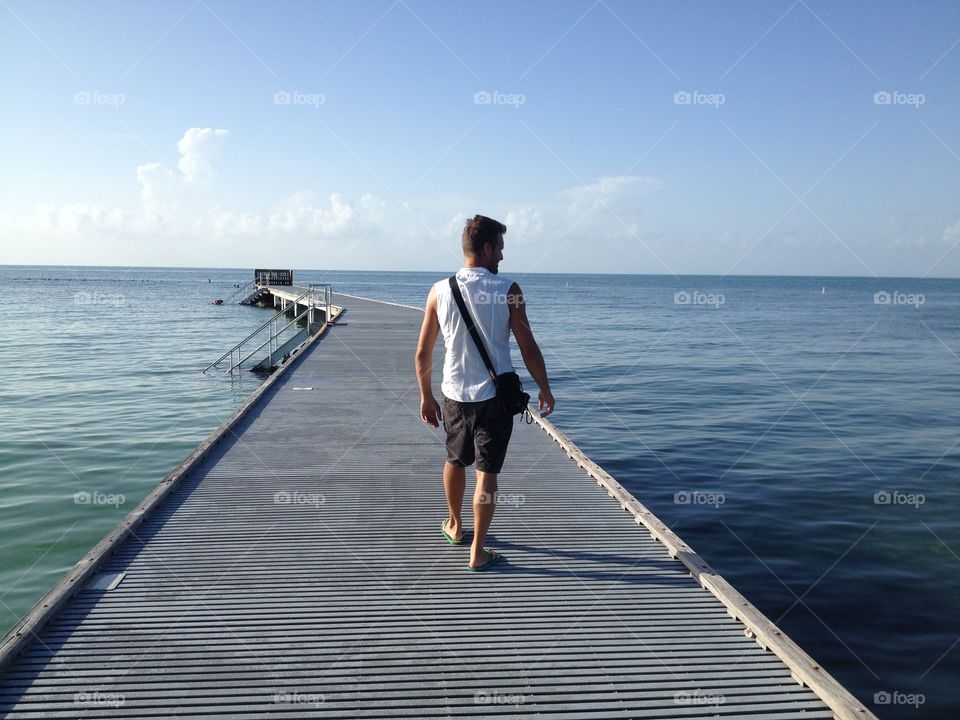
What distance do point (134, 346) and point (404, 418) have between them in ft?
66.3

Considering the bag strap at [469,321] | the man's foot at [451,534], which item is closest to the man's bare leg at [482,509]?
the man's foot at [451,534]

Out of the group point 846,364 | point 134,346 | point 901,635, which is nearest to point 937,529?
point 901,635

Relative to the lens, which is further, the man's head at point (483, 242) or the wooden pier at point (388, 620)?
the man's head at point (483, 242)

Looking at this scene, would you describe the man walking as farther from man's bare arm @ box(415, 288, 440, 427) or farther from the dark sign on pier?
the dark sign on pier

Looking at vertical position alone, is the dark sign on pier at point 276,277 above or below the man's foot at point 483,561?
above

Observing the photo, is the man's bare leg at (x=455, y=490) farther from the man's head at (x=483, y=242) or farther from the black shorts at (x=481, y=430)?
the man's head at (x=483, y=242)

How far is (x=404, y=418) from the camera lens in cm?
930

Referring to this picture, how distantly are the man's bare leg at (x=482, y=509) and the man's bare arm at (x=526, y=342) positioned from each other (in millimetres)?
538

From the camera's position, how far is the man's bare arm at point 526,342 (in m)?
3.98

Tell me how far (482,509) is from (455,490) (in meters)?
0.36

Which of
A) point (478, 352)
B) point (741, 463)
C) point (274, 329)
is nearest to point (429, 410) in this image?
point (478, 352)

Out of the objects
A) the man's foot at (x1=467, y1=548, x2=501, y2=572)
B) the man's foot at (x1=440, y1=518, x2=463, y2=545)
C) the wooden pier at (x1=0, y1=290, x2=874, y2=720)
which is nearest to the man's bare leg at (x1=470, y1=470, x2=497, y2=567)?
the man's foot at (x1=467, y1=548, x2=501, y2=572)

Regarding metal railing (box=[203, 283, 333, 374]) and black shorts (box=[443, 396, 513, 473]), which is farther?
metal railing (box=[203, 283, 333, 374])

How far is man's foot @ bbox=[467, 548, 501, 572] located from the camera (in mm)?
4418
